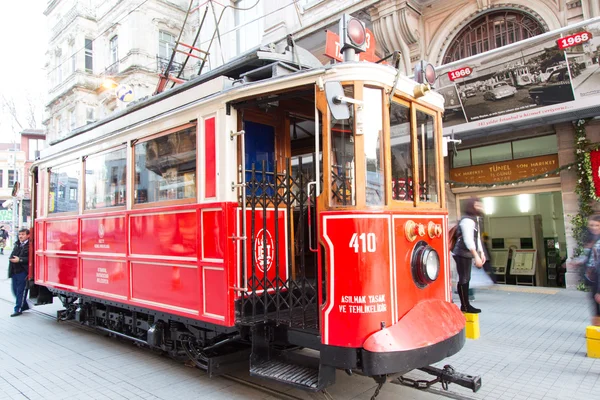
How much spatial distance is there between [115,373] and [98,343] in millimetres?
1717

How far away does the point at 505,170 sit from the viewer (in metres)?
10.4

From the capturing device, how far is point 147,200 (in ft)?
17.6

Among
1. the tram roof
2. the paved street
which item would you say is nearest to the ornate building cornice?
the tram roof

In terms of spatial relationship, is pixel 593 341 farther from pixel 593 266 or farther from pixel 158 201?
pixel 158 201

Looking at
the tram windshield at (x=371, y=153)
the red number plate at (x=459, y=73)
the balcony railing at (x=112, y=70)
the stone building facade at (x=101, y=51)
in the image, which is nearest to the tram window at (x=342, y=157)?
the tram windshield at (x=371, y=153)

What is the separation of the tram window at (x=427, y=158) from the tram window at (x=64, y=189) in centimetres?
522

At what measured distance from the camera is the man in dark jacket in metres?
8.71

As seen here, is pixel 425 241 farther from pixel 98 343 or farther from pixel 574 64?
pixel 574 64

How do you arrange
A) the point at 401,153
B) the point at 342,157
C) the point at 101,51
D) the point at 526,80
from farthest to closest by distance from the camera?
1. the point at 101,51
2. the point at 526,80
3. the point at 401,153
4. the point at 342,157

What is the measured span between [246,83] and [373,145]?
141cm

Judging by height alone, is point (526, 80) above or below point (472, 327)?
above

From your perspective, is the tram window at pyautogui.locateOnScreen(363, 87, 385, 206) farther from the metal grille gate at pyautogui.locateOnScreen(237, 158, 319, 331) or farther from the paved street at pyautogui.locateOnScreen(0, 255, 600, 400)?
the paved street at pyautogui.locateOnScreen(0, 255, 600, 400)

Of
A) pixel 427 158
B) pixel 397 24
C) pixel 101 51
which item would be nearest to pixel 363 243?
pixel 427 158

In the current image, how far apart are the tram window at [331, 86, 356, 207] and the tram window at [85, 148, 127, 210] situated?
3.20m
